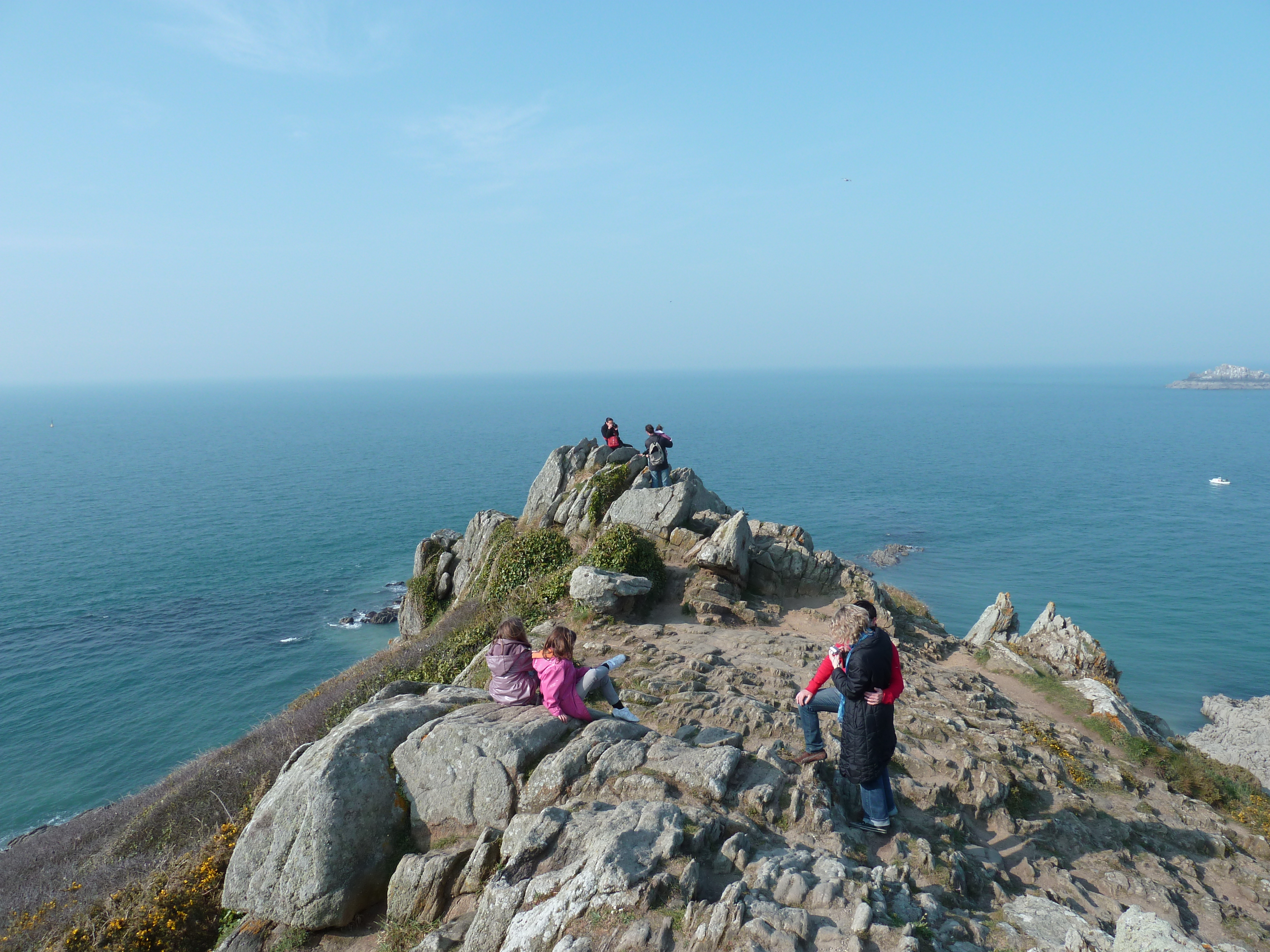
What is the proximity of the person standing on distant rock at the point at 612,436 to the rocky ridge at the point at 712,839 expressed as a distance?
15252 millimetres

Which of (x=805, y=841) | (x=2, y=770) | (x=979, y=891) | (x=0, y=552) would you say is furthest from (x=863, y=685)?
(x=0, y=552)

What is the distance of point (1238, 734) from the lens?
3584cm

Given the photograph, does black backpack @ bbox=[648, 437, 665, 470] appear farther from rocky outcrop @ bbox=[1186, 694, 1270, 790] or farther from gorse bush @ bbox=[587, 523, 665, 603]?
rocky outcrop @ bbox=[1186, 694, 1270, 790]

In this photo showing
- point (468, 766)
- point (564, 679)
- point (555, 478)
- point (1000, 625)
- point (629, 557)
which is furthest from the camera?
point (555, 478)

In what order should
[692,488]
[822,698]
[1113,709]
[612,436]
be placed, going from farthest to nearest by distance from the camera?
[612,436] → [692,488] → [1113,709] → [822,698]

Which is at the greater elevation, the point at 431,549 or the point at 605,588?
the point at 605,588

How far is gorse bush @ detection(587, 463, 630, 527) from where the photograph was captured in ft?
90.7

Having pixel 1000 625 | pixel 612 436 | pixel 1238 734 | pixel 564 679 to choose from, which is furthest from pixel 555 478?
pixel 1238 734

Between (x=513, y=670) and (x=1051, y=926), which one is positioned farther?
(x=513, y=670)

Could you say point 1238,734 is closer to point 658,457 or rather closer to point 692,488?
point 692,488

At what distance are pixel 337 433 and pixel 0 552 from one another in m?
111

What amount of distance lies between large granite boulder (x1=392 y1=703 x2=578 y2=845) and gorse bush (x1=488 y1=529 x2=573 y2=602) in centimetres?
1352

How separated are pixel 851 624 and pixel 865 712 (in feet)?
4.16

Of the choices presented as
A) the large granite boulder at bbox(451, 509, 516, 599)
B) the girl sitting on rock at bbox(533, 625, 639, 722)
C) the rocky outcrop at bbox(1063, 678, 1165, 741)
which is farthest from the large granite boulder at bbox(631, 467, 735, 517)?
the girl sitting on rock at bbox(533, 625, 639, 722)
